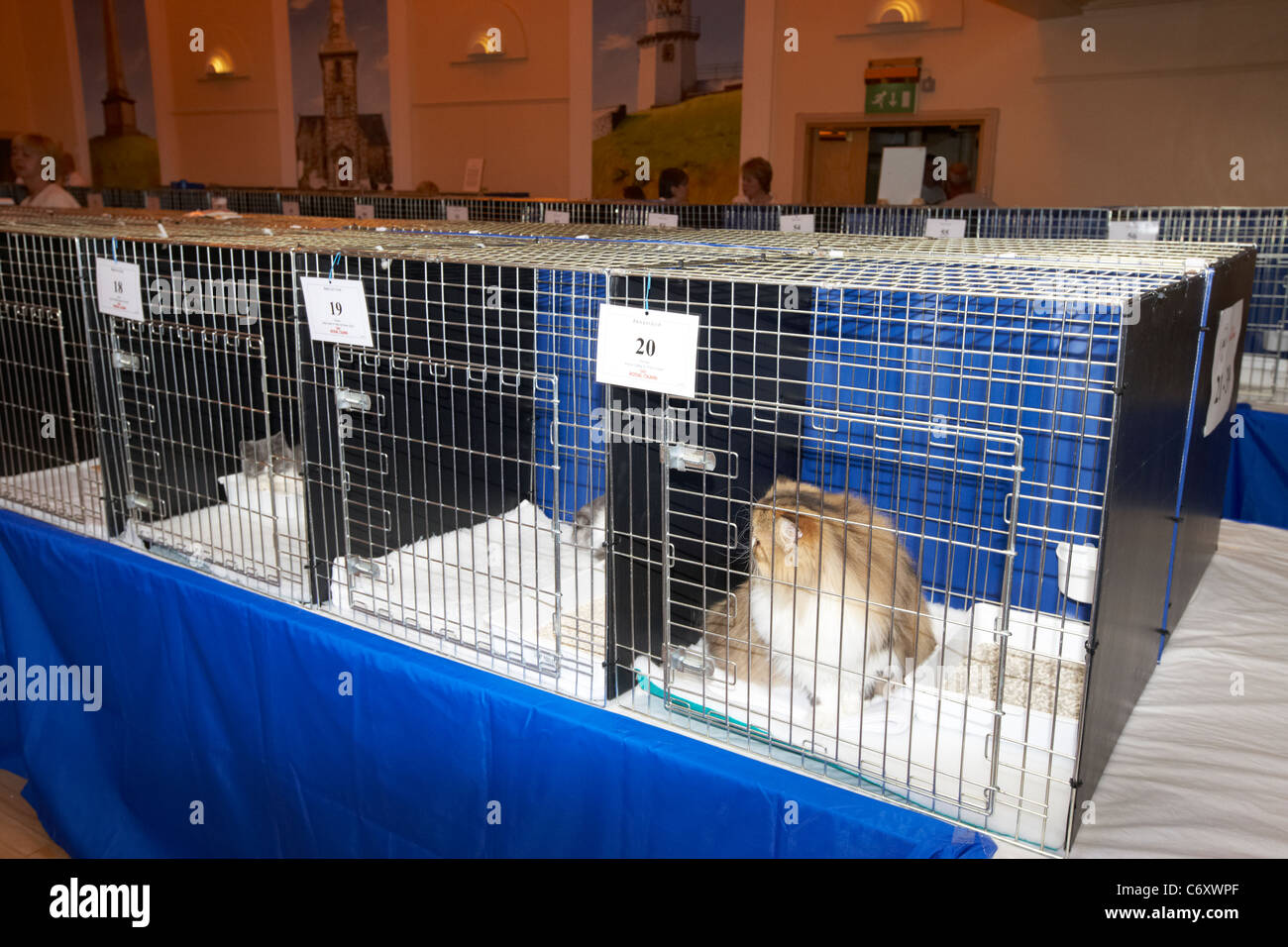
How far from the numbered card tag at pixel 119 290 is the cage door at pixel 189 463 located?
47 millimetres

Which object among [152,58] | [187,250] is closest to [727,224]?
[187,250]

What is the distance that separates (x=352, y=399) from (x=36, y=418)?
1.33m

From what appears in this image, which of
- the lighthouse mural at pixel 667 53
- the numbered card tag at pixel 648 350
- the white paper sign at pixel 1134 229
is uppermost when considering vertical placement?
the lighthouse mural at pixel 667 53

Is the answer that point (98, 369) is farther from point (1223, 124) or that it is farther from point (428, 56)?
point (428, 56)

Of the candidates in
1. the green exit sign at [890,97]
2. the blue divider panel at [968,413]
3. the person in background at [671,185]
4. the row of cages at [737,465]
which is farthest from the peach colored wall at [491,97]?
the blue divider panel at [968,413]

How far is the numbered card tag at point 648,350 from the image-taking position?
124 centimetres

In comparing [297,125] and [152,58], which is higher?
[152,58]

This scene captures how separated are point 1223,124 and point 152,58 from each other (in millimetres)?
12079

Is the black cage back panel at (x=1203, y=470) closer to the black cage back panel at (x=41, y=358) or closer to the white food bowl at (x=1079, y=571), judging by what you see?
the white food bowl at (x=1079, y=571)

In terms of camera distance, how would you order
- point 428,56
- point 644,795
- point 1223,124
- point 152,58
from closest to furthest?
point 644,795
point 1223,124
point 428,56
point 152,58

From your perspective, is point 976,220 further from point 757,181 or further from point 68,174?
point 68,174
